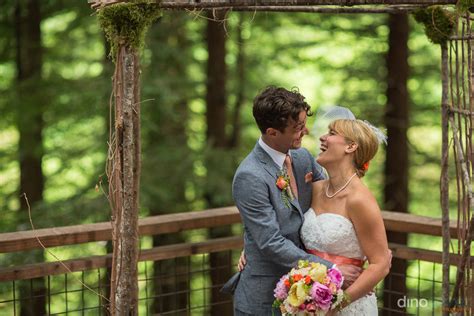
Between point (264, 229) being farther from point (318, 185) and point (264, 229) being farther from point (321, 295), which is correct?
point (318, 185)

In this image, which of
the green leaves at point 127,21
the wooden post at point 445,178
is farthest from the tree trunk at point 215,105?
the green leaves at point 127,21

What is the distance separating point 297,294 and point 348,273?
0.32 metres

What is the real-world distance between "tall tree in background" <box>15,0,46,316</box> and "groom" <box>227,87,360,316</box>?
17.4 feet

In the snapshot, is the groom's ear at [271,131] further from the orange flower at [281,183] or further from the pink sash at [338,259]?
the pink sash at [338,259]

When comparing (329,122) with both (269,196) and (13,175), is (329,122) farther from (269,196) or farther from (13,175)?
(13,175)

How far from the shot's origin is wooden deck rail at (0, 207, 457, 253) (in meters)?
3.79

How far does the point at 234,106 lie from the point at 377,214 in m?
7.90

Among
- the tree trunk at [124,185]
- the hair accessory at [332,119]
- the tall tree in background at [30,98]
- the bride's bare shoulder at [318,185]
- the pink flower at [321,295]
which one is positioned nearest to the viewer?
the pink flower at [321,295]

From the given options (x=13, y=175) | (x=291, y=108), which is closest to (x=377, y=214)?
(x=291, y=108)

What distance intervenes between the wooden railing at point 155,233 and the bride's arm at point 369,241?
4.05ft

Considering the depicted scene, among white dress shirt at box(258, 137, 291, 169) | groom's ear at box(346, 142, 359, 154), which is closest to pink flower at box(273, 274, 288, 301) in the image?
white dress shirt at box(258, 137, 291, 169)

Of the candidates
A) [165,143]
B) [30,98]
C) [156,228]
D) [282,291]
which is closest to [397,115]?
[165,143]

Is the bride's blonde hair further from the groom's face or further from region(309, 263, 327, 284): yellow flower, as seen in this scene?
region(309, 263, 327, 284): yellow flower

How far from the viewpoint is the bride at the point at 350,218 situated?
296cm
